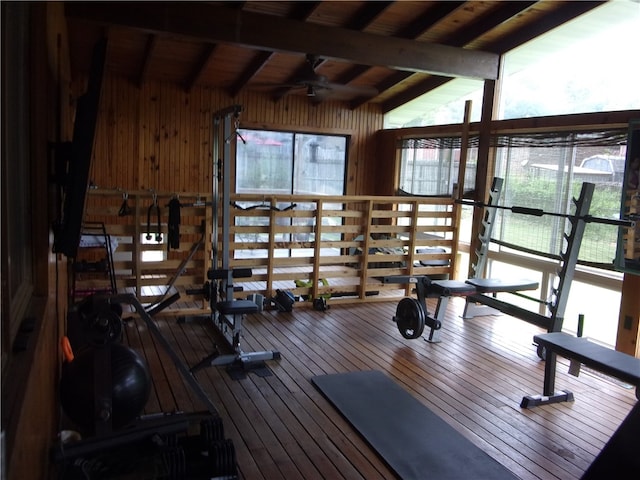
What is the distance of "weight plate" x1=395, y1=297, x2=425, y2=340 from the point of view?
475 cm

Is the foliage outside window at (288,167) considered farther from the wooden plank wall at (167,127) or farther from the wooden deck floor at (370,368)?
the wooden deck floor at (370,368)

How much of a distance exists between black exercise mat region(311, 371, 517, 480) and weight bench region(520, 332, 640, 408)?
2.67 feet

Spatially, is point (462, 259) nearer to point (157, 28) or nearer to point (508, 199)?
point (508, 199)

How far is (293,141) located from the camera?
826 centimetres

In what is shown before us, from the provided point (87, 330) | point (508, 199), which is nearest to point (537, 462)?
point (87, 330)

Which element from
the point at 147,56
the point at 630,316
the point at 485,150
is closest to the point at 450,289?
the point at 630,316

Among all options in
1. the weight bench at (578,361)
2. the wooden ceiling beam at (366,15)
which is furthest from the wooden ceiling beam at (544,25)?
the weight bench at (578,361)

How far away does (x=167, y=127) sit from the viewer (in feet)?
24.3

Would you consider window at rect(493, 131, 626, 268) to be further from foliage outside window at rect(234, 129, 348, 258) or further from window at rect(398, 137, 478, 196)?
foliage outside window at rect(234, 129, 348, 258)

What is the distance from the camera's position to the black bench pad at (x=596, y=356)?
306cm

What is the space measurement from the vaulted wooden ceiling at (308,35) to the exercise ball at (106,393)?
3.05 metres

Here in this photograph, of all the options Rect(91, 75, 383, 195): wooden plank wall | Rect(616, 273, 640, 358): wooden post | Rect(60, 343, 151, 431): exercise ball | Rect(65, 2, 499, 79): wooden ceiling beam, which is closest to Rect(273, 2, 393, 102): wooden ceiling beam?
Rect(65, 2, 499, 79): wooden ceiling beam

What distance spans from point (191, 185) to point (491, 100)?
164 inches

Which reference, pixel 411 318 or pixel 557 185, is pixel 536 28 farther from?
pixel 411 318
